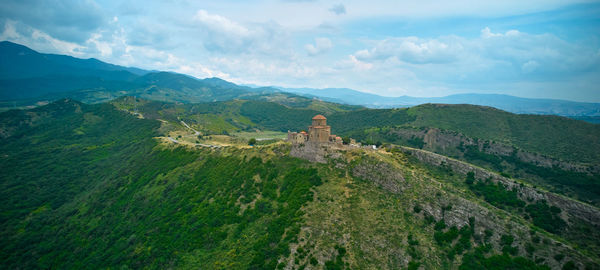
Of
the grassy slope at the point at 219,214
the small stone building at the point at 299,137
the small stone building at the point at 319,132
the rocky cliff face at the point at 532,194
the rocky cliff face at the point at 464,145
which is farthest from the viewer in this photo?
the rocky cliff face at the point at 464,145

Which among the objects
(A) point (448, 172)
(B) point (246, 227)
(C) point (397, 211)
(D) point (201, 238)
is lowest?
(D) point (201, 238)

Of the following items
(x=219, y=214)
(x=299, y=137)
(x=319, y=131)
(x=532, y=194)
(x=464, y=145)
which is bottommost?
(x=219, y=214)

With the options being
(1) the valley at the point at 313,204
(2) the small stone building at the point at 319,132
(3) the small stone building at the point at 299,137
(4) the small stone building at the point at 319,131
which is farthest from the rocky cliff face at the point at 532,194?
(3) the small stone building at the point at 299,137

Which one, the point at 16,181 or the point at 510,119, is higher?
the point at 510,119

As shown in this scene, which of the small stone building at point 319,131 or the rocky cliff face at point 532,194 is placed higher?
the small stone building at point 319,131

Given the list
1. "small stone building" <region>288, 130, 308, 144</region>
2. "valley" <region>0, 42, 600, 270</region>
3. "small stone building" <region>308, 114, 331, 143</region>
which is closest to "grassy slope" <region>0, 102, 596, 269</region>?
"valley" <region>0, 42, 600, 270</region>

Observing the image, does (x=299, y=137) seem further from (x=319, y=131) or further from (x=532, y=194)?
(x=532, y=194)

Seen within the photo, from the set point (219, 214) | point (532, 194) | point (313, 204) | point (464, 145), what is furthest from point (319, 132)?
point (464, 145)

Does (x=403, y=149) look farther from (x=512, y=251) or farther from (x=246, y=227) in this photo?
(x=246, y=227)

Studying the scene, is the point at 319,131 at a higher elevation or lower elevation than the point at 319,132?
higher

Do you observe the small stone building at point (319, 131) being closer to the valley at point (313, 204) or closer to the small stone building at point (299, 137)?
the valley at point (313, 204)

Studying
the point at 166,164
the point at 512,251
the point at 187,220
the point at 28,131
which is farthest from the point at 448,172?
the point at 28,131
